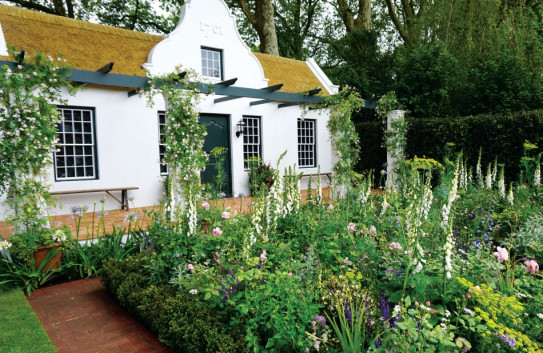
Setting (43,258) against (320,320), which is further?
(43,258)

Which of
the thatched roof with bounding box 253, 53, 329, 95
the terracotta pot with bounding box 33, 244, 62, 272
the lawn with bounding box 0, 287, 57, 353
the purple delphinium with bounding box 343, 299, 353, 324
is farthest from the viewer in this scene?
the thatched roof with bounding box 253, 53, 329, 95

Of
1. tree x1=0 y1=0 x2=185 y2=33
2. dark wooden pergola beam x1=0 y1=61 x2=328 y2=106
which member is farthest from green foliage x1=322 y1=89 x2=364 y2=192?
tree x1=0 y1=0 x2=185 y2=33

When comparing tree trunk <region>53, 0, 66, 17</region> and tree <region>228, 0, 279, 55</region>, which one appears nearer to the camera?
tree <region>228, 0, 279, 55</region>

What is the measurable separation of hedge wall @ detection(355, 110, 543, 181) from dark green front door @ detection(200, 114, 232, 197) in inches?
232

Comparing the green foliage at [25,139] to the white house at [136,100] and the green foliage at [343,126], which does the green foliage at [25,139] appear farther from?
the green foliage at [343,126]

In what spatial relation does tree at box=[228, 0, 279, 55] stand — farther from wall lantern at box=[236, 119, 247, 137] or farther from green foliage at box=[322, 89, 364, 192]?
green foliage at box=[322, 89, 364, 192]

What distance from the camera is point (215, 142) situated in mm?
11352

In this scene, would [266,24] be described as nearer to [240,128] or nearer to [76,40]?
[240,128]

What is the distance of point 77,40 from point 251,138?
18.7 ft

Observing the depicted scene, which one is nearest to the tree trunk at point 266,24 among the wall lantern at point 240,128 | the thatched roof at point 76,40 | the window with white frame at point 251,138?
the window with white frame at point 251,138

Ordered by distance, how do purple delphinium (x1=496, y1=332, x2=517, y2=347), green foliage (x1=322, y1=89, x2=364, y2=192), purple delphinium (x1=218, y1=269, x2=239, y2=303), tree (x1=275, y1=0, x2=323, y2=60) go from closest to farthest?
purple delphinium (x1=496, y1=332, x2=517, y2=347) → purple delphinium (x1=218, y1=269, x2=239, y2=303) → green foliage (x1=322, y1=89, x2=364, y2=192) → tree (x1=275, y1=0, x2=323, y2=60)

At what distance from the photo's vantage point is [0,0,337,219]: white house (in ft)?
29.2

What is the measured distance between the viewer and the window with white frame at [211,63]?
36.6 feet

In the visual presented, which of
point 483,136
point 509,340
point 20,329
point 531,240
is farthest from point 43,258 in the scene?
point 483,136
